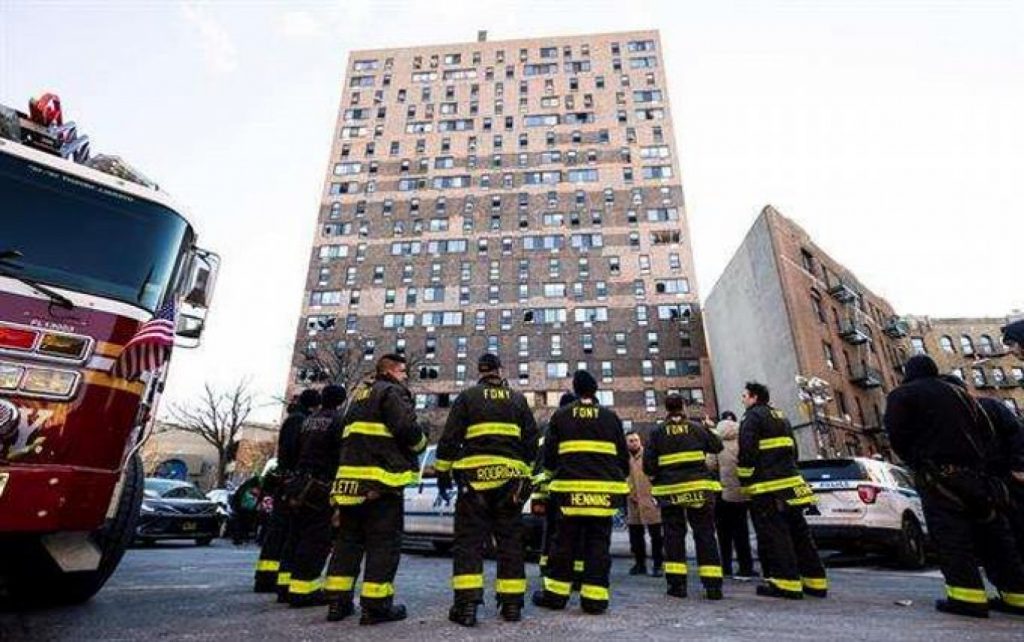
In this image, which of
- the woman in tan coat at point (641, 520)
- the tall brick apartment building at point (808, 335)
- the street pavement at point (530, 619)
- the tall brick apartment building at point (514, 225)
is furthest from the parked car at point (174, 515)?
the tall brick apartment building at point (514, 225)

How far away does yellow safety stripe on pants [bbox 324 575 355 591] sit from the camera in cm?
393

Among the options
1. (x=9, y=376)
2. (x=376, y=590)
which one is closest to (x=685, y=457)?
(x=376, y=590)

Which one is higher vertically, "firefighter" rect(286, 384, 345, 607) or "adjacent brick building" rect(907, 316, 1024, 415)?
"adjacent brick building" rect(907, 316, 1024, 415)

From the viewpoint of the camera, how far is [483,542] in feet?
13.6

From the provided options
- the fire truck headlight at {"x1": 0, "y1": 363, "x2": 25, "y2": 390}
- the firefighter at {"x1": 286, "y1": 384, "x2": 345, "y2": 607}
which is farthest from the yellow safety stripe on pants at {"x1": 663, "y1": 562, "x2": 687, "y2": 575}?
the fire truck headlight at {"x1": 0, "y1": 363, "x2": 25, "y2": 390}

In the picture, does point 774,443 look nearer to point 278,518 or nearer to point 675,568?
point 675,568

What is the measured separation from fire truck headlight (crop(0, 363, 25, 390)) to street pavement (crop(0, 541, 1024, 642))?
145cm

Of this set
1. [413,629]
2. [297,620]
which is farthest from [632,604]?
[297,620]

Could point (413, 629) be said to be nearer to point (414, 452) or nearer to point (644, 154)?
point (414, 452)

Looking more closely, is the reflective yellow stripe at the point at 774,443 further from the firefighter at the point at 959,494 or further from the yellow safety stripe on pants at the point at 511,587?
the yellow safety stripe on pants at the point at 511,587

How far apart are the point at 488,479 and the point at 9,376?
303 centimetres

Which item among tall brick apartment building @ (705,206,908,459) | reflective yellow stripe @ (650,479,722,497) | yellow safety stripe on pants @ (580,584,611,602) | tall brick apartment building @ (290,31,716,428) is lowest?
yellow safety stripe on pants @ (580,584,611,602)

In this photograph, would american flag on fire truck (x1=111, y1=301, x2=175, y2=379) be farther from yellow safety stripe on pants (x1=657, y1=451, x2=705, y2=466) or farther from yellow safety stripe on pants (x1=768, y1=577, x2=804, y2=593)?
yellow safety stripe on pants (x1=768, y1=577, x2=804, y2=593)

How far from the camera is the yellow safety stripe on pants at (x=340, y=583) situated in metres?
3.93
